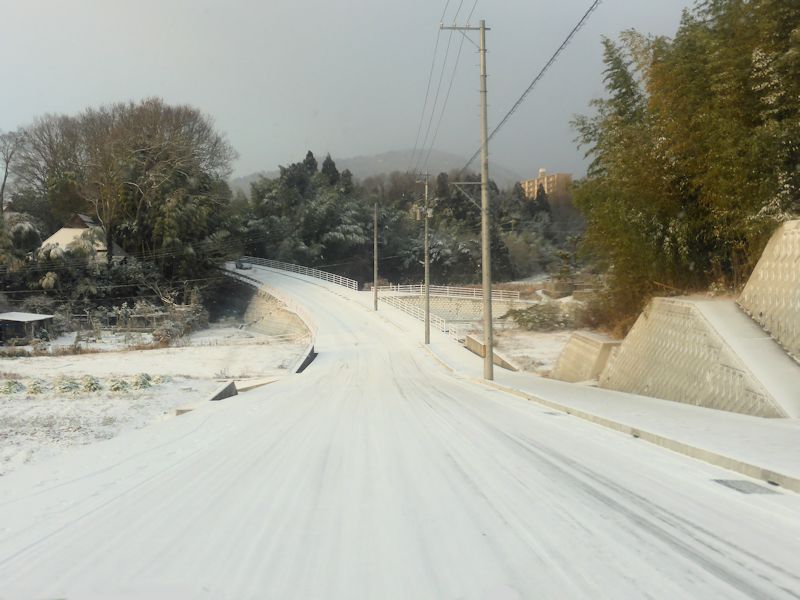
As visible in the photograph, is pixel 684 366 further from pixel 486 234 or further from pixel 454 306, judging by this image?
pixel 454 306

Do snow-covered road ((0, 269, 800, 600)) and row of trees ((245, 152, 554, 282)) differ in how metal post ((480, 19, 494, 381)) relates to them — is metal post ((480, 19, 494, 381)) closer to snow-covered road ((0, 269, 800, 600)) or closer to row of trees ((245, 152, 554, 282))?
snow-covered road ((0, 269, 800, 600))

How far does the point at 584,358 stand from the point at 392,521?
50.3 feet

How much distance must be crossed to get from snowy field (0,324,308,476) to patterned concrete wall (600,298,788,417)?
10.5 metres

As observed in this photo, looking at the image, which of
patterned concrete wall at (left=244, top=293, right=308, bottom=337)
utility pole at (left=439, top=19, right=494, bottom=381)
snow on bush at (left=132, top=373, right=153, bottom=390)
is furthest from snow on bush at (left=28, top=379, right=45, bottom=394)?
patterned concrete wall at (left=244, top=293, right=308, bottom=337)

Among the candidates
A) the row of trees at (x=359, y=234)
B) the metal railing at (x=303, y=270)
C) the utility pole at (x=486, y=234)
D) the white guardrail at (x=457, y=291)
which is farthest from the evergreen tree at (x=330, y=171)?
the utility pole at (x=486, y=234)

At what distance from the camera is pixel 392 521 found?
401 centimetres

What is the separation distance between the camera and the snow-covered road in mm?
3072

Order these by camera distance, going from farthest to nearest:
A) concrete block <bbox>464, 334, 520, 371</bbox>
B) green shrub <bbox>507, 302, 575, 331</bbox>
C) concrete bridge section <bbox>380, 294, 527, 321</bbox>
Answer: concrete bridge section <bbox>380, 294, 527, 321</bbox>
green shrub <bbox>507, 302, 575, 331</bbox>
concrete block <bbox>464, 334, 520, 371</bbox>

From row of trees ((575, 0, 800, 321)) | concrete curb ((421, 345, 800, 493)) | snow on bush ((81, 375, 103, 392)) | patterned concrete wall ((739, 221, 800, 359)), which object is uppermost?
row of trees ((575, 0, 800, 321))

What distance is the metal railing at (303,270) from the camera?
2704 inches

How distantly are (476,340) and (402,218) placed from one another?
6234 centimetres

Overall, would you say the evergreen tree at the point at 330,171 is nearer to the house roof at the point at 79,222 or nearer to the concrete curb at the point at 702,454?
the house roof at the point at 79,222

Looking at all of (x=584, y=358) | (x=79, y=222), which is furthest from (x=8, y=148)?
(x=584, y=358)

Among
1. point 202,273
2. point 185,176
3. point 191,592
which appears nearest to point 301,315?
point 202,273
